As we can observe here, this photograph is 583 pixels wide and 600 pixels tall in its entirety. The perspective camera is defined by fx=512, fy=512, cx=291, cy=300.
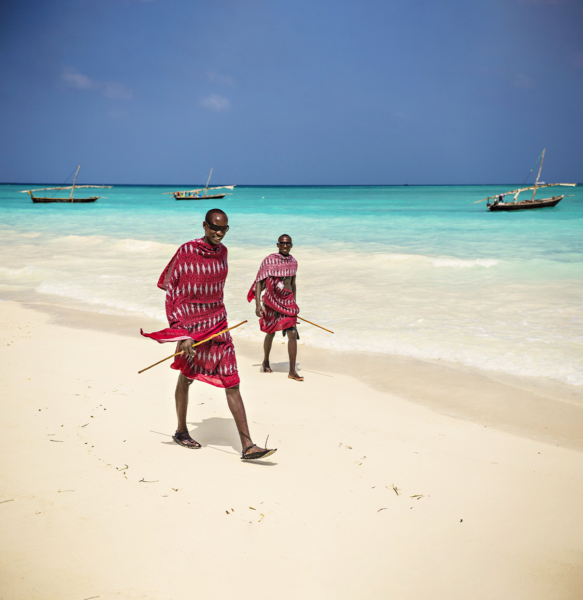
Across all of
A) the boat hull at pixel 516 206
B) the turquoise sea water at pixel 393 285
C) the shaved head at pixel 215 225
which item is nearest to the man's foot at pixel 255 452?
the shaved head at pixel 215 225

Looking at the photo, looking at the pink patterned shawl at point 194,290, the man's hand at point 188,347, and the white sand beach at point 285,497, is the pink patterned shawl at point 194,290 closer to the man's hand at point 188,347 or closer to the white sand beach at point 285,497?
the man's hand at point 188,347

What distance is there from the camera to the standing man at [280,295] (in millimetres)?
5344

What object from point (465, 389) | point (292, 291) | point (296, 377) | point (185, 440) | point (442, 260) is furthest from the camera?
point (442, 260)

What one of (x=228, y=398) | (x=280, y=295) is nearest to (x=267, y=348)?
(x=280, y=295)

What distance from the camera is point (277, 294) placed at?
543cm

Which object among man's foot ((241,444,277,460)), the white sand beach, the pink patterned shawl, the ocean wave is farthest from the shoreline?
the ocean wave

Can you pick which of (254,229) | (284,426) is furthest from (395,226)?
(284,426)

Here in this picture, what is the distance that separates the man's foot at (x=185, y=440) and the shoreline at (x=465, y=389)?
2150 mm

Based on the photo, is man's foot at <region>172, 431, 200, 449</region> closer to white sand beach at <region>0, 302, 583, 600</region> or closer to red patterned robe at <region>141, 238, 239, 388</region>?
white sand beach at <region>0, 302, 583, 600</region>

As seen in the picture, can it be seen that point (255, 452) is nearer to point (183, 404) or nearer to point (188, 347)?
point (183, 404)

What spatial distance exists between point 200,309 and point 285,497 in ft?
4.19

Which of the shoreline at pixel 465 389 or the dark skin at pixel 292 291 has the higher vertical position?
the dark skin at pixel 292 291

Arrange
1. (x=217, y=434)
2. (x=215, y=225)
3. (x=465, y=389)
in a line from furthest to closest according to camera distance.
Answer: (x=465, y=389), (x=217, y=434), (x=215, y=225)

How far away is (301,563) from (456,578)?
711 mm
